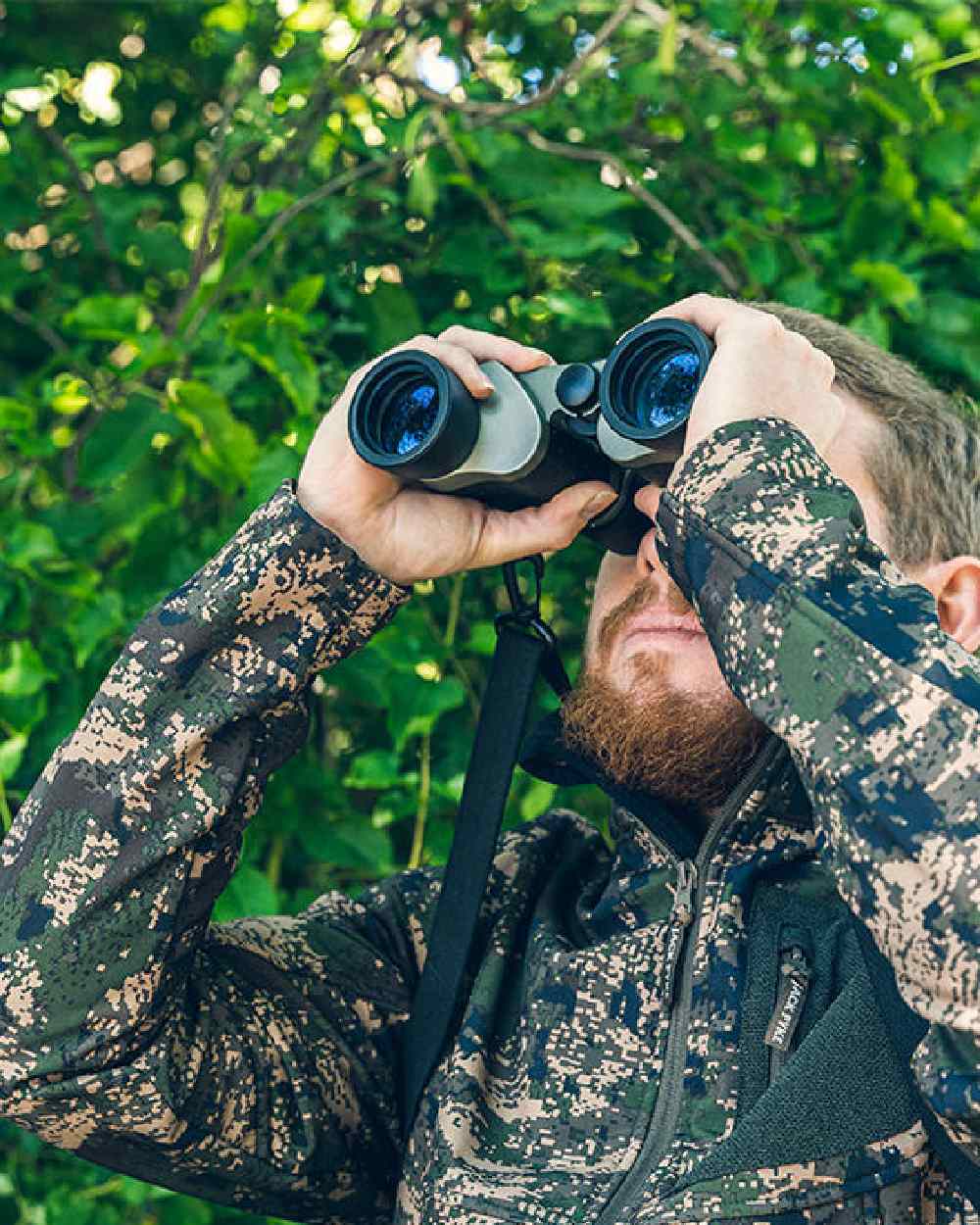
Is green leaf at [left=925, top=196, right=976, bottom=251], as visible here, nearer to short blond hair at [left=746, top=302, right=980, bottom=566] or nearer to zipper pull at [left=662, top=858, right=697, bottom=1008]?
short blond hair at [left=746, top=302, right=980, bottom=566]

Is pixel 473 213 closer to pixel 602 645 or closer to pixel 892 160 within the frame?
pixel 892 160

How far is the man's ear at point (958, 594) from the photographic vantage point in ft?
5.11

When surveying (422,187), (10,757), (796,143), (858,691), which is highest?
(796,143)

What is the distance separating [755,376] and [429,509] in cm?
34

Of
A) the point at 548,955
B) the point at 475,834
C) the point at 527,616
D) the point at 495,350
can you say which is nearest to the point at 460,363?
the point at 495,350

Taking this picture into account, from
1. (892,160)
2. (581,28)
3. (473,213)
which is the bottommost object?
(473,213)

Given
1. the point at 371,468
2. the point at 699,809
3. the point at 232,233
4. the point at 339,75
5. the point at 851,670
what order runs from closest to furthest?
the point at 851,670 → the point at 371,468 → the point at 699,809 → the point at 232,233 → the point at 339,75

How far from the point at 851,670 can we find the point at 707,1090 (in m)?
0.40

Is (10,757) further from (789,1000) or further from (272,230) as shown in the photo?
(789,1000)

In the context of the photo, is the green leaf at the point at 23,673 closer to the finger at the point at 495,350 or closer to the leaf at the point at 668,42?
the finger at the point at 495,350

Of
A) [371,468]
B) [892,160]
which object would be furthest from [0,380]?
[892,160]

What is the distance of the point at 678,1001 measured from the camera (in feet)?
4.39

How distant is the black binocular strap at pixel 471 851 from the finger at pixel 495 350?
0.88ft

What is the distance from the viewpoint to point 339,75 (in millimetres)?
1992
